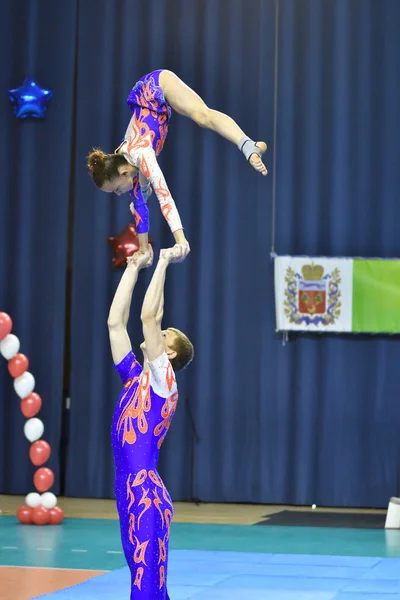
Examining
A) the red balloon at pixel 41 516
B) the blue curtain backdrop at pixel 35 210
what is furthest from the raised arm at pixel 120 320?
the blue curtain backdrop at pixel 35 210

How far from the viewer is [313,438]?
881cm

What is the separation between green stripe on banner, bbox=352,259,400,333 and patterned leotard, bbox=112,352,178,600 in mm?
4954

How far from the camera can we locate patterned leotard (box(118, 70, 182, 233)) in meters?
4.25

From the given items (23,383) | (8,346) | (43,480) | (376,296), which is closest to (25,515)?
(43,480)

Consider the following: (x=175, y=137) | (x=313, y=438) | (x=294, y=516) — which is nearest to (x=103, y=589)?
(x=294, y=516)

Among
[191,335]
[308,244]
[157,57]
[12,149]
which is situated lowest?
[191,335]

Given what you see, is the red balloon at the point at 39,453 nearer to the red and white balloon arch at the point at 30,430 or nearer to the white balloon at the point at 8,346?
the red and white balloon arch at the point at 30,430

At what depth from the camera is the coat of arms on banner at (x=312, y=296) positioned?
344 inches

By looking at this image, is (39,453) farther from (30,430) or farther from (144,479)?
(144,479)

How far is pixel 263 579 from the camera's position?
18.8ft

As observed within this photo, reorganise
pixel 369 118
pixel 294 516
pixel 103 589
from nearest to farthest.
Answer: pixel 103 589, pixel 294 516, pixel 369 118

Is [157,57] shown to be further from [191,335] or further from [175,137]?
[191,335]

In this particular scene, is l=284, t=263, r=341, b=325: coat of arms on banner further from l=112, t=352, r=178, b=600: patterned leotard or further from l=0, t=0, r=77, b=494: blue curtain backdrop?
l=112, t=352, r=178, b=600: patterned leotard

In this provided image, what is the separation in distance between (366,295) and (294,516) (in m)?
1.83
